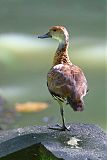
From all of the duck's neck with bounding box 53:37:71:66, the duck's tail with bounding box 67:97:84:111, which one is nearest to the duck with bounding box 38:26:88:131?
the duck's tail with bounding box 67:97:84:111

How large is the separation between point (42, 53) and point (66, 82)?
11.5 feet

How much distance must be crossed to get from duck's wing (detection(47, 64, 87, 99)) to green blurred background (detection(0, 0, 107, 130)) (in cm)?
205

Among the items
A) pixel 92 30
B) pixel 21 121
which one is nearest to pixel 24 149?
pixel 21 121

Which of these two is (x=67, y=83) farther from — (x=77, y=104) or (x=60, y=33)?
(x=60, y=33)

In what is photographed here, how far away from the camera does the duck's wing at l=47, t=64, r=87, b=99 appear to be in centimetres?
455

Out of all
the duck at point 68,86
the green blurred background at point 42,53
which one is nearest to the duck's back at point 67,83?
the duck at point 68,86

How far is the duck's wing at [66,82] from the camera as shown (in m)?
4.55

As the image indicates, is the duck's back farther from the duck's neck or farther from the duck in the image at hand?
the duck's neck

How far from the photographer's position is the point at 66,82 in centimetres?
459

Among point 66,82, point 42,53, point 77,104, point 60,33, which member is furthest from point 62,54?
point 42,53

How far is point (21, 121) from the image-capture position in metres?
6.86

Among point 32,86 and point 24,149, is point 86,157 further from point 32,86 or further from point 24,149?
point 32,86

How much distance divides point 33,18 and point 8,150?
475 cm

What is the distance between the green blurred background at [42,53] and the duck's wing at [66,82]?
2.05m
